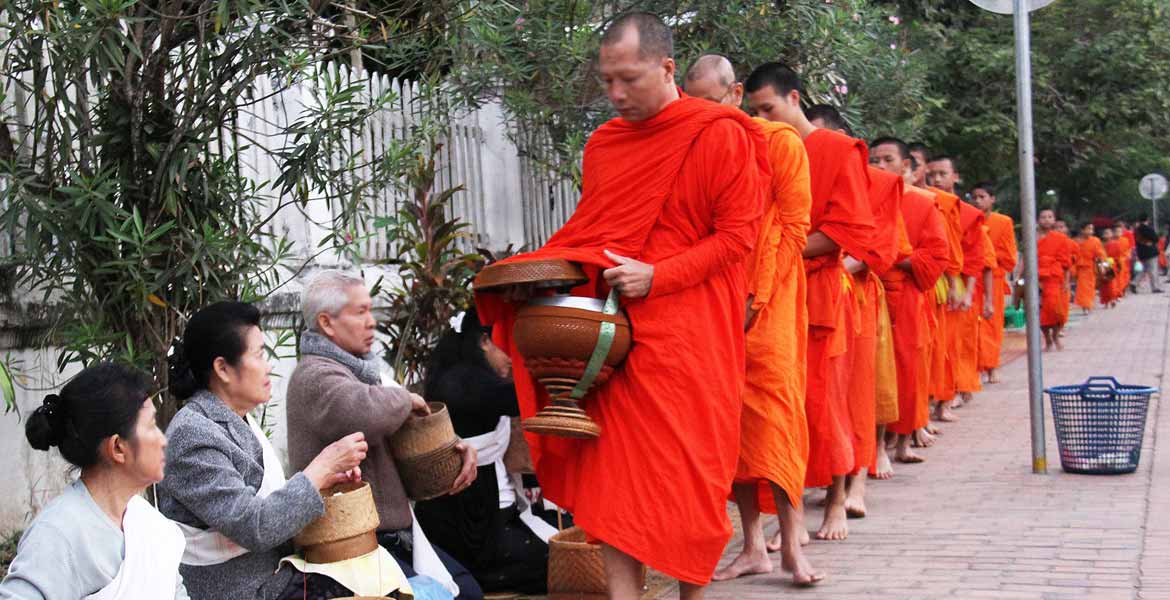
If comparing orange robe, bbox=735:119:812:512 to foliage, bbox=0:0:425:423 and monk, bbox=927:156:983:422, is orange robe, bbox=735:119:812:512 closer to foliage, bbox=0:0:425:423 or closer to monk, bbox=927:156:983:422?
foliage, bbox=0:0:425:423

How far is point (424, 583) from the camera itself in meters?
4.65

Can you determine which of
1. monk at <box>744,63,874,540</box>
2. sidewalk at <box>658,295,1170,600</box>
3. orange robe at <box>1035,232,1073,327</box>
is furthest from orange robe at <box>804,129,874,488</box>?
orange robe at <box>1035,232,1073,327</box>

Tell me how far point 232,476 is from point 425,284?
3.10 metres

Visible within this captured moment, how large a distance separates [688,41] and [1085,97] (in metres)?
14.2

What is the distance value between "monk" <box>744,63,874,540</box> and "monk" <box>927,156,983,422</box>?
425cm

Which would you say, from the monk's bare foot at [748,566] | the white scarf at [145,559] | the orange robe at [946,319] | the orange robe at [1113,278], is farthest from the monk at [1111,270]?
the white scarf at [145,559]

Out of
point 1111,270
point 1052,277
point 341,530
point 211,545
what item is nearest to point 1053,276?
point 1052,277

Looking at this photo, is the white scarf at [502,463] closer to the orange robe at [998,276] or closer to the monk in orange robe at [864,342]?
the monk in orange robe at [864,342]

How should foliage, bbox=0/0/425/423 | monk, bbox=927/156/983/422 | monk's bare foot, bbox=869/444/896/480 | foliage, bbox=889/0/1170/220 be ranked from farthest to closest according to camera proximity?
foliage, bbox=889/0/1170/220, monk, bbox=927/156/983/422, monk's bare foot, bbox=869/444/896/480, foliage, bbox=0/0/425/423

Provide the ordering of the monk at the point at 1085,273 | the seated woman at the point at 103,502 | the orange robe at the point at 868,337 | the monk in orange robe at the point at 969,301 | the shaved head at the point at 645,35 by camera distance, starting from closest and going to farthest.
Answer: the seated woman at the point at 103,502 → the shaved head at the point at 645,35 → the orange robe at the point at 868,337 → the monk in orange robe at the point at 969,301 → the monk at the point at 1085,273

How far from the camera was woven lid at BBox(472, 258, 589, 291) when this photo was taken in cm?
437

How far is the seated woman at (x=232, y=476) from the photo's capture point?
3.85 meters

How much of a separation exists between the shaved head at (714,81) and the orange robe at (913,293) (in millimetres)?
3233

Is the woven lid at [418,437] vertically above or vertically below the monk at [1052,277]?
above
